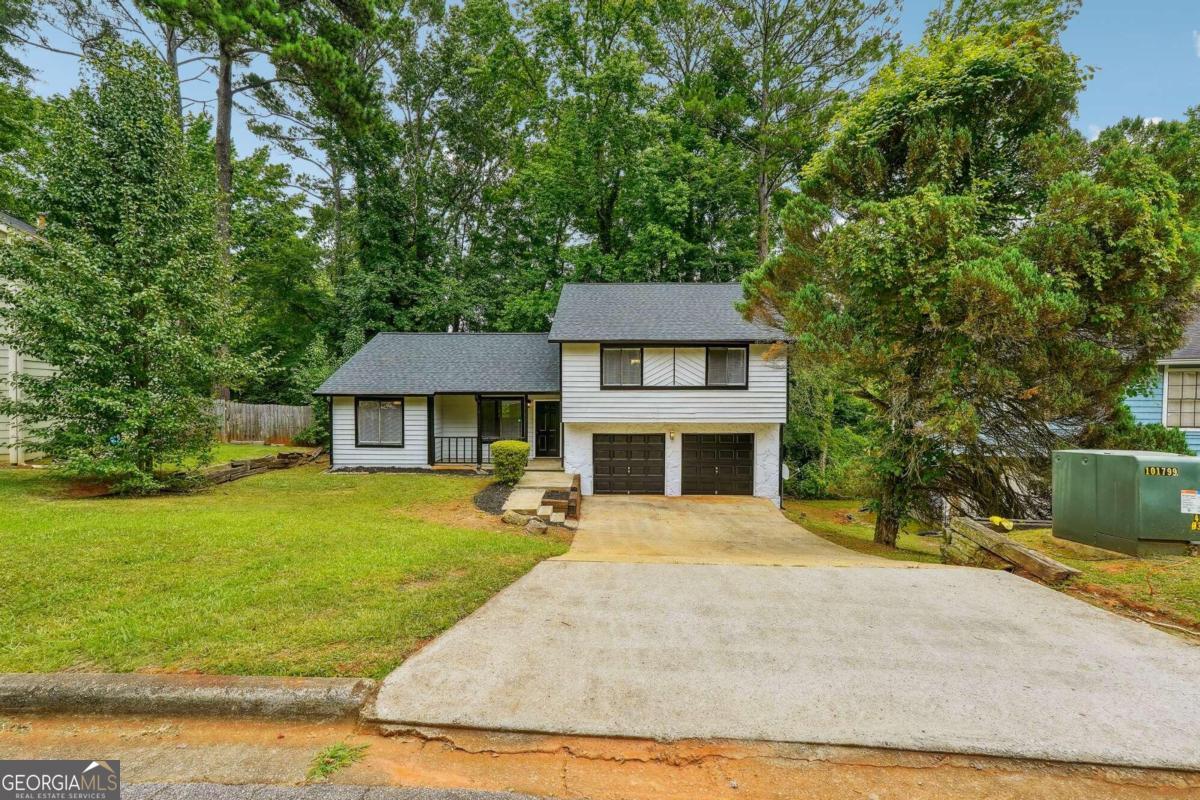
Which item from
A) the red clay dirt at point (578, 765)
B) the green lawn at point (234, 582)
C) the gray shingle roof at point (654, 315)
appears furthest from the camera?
the gray shingle roof at point (654, 315)

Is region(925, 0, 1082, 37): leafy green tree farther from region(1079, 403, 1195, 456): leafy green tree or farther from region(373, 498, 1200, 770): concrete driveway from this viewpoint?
region(373, 498, 1200, 770): concrete driveway

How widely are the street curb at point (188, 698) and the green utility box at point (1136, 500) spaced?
7248 millimetres

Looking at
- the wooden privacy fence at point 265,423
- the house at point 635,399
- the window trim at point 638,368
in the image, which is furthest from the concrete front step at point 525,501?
the wooden privacy fence at point 265,423

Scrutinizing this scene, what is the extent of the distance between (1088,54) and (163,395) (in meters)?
16.6

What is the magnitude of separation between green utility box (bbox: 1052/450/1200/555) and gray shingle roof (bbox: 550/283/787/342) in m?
7.03

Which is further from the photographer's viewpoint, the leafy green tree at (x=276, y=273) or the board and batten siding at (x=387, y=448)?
the leafy green tree at (x=276, y=273)

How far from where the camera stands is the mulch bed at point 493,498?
9650mm

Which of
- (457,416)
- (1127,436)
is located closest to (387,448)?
(457,416)

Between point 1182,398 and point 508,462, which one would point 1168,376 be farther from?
point 508,462

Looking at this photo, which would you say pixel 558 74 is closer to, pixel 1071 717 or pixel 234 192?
pixel 234 192

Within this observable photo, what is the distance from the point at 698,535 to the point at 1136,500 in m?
5.82

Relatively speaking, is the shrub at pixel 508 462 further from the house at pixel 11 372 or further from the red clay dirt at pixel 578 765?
the house at pixel 11 372

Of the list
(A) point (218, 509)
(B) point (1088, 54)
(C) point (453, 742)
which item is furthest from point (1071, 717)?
(A) point (218, 509)

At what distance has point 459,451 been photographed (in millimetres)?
15578
